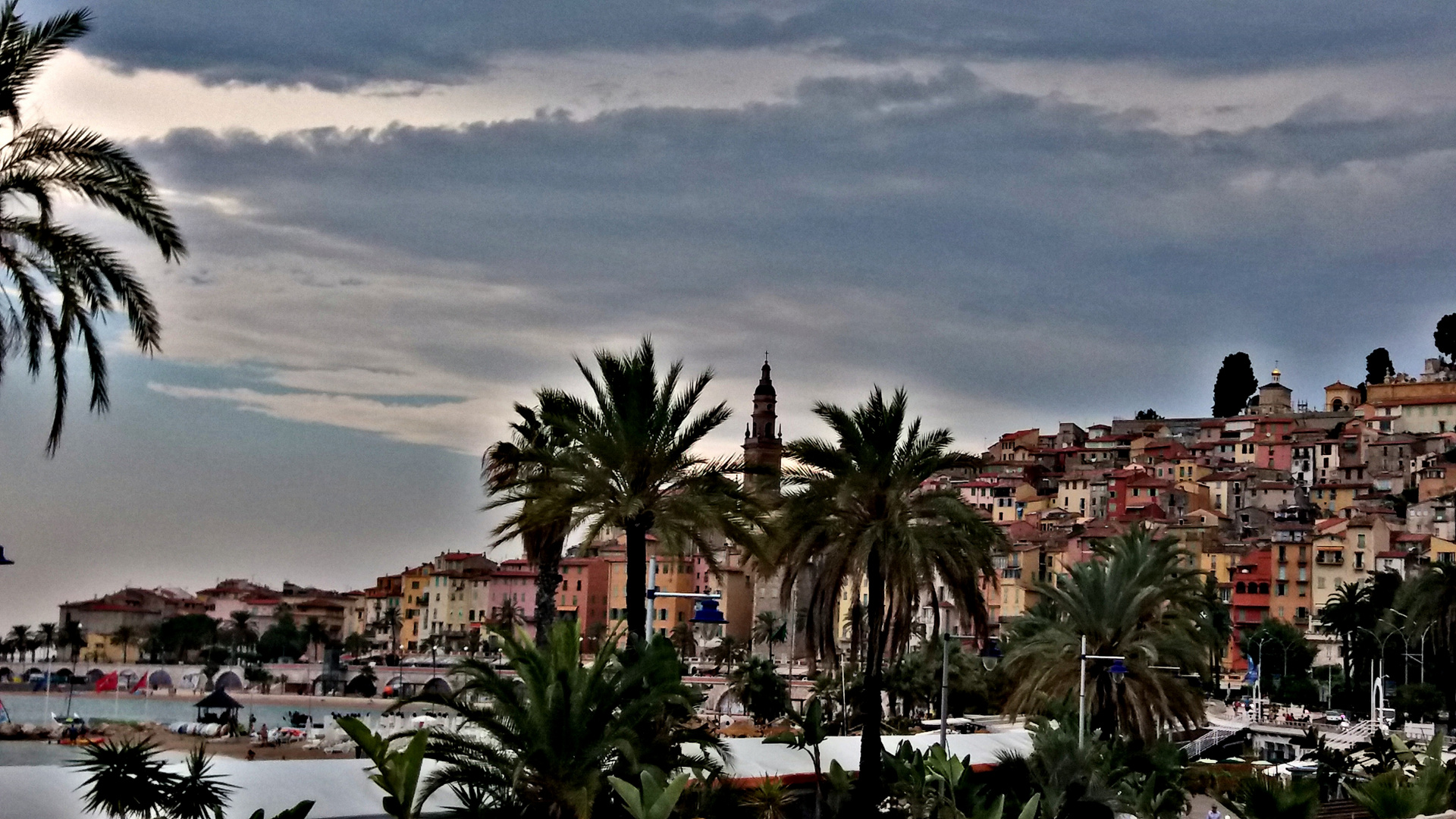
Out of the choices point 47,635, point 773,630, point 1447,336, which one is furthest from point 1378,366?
point 47,635

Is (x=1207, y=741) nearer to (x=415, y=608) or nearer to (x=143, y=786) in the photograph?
(x=143, y=786)

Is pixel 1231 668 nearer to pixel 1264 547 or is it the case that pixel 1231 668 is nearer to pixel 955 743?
pixel 1264 547

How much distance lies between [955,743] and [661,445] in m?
14.3

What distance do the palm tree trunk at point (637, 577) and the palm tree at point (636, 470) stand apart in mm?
41

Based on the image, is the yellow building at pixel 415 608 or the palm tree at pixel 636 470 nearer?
the palm tree at pixel 636 470

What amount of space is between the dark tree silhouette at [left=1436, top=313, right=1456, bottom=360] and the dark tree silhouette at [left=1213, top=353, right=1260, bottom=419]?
2124cm

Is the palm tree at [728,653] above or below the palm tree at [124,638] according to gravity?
above

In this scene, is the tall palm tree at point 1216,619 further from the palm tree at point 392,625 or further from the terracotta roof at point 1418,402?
the palm tree at point 392,625

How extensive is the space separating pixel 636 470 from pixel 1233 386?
171221 mm

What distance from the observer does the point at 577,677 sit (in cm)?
2069

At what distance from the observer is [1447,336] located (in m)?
171

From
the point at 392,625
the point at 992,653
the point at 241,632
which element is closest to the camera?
the point at 992,653

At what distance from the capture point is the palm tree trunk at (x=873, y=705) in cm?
2847

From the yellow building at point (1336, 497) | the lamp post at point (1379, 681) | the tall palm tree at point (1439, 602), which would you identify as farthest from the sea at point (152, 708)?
the yellow building at point (1336, 497)
